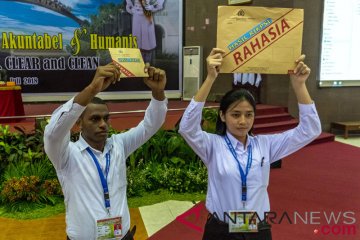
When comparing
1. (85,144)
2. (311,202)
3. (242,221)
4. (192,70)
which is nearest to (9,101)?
(192,70)

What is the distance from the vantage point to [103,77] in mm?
1353

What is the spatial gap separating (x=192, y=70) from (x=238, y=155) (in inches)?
320

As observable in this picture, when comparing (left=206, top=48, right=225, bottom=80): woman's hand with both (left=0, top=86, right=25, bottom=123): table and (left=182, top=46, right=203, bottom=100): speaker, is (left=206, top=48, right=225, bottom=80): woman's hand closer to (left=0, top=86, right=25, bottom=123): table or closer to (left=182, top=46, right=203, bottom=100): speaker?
Result: (left=0, top=86, right=25, bottom=123): table

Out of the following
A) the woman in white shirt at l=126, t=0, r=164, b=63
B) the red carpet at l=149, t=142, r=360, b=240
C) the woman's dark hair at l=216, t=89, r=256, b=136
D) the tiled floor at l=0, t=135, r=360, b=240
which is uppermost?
the woman in white shirt at l=126, t=0, r=164, b=63

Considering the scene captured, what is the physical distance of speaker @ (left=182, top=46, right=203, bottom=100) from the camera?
956cm

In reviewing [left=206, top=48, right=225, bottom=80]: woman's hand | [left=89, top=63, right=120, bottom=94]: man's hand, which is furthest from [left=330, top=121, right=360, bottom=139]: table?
[left=89, top=63, right=120, bottom=94]: man's hand

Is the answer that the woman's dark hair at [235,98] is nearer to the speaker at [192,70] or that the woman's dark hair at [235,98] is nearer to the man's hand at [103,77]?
the man's hand at [103,77]

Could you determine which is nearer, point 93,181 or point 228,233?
point 93,181

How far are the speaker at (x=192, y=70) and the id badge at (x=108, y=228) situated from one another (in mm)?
8125

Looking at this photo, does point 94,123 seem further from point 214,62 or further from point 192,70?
point 192,70

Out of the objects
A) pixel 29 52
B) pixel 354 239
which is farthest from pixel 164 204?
pixel 29 52

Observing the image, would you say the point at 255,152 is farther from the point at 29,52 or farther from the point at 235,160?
the point at 29,52

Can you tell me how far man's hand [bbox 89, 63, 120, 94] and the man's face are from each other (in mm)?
205

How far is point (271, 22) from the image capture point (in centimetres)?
173
